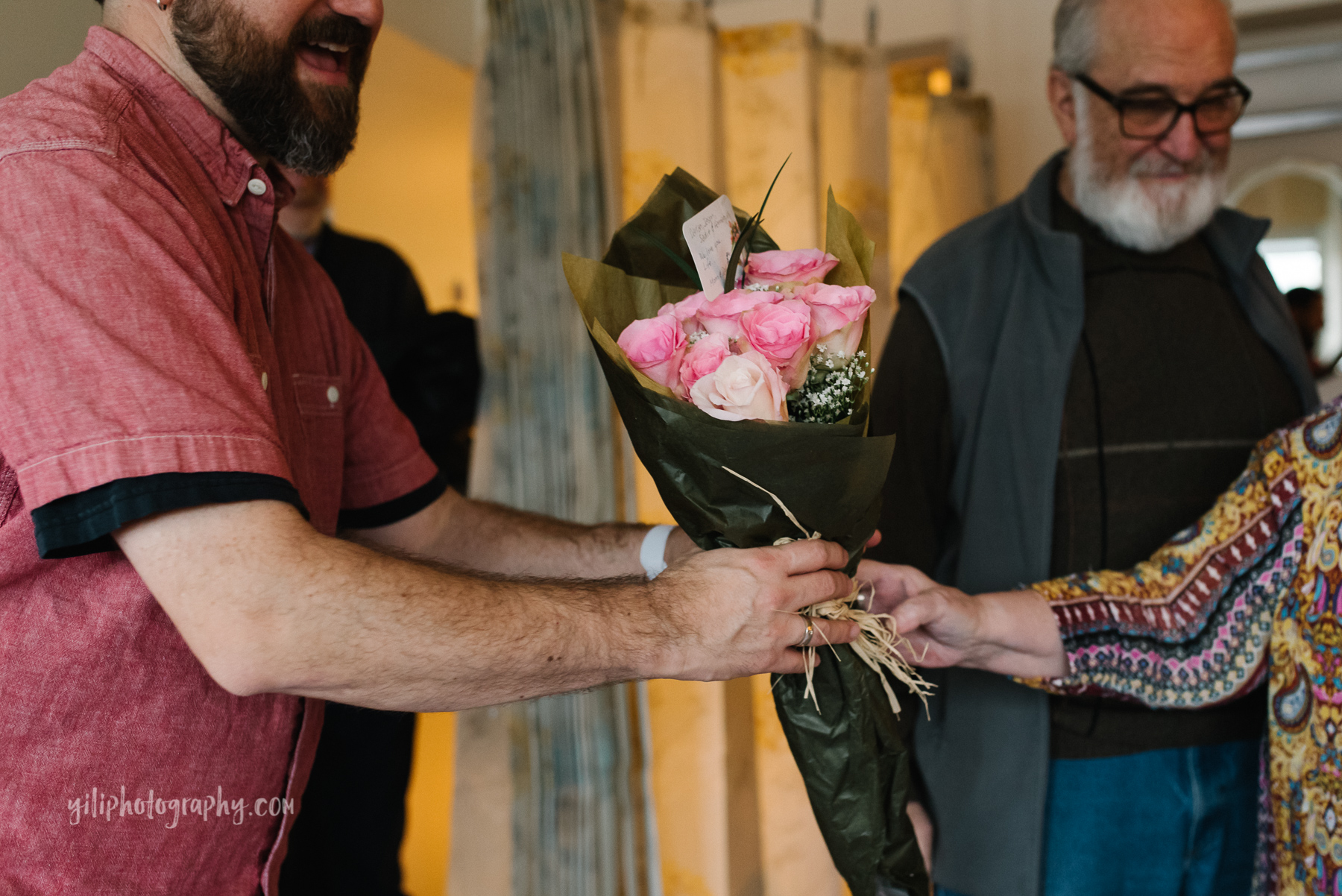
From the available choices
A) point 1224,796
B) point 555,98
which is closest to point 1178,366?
point 1224,796

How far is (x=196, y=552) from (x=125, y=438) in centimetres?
11

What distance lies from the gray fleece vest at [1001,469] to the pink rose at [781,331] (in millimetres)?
688

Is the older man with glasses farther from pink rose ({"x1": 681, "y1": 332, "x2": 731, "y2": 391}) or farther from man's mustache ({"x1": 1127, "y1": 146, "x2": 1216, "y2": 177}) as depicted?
pink rose ({"x1": 681, "y1": 332, "x2": 731, "y2": 391})

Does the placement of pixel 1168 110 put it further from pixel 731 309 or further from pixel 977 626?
pixel 731 309

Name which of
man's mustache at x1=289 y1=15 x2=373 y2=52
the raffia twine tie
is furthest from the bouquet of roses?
man's mustache at x1=289 y1=15 x2=373 y2=52

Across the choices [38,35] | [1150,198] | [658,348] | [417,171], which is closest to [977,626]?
[658,348]

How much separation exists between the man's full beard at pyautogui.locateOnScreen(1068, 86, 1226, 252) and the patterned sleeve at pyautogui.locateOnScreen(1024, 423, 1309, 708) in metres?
0.44

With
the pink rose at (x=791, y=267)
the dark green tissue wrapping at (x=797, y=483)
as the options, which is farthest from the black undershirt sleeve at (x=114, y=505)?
the pink rose at (x=791, y=267)

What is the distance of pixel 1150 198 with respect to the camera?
5.26 ft

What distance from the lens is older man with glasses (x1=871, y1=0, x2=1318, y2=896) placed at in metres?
1.49

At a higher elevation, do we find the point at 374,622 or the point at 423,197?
the point at 423,197

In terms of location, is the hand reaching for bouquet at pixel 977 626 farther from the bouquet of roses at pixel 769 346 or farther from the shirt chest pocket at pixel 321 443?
the shirt chest pocket at pixel 321 443

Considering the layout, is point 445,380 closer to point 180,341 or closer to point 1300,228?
point 180,341

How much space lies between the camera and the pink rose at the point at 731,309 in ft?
3.26
